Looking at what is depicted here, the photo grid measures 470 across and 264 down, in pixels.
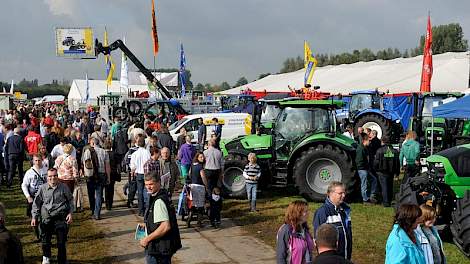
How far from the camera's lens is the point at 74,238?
9.49 meters

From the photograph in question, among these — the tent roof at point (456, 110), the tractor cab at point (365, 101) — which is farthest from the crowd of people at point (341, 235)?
the tractor cab at point (365, 101)

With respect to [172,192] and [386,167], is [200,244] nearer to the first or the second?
[172,192]

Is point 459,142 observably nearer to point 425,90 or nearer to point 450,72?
point 425,90

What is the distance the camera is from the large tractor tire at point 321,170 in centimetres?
1170

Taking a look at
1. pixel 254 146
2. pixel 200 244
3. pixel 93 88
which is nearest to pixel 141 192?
pixel 200 244

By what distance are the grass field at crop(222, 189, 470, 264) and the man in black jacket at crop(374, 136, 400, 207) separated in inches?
14.4

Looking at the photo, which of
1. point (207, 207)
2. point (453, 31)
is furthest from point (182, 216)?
point (453, 31)

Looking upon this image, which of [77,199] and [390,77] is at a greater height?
[390,77]

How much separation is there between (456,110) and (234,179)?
5.47 meters

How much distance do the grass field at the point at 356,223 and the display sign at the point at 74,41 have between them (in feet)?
156

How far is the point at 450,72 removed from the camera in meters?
32.8

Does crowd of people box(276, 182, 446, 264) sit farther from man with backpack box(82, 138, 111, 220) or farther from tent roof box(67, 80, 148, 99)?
tent roof box(67, 80, 148, 99)

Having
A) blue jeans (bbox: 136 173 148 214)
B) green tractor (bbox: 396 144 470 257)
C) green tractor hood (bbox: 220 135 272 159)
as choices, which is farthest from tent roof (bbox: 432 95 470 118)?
blue jeans (bbox: 136 173 148 214)

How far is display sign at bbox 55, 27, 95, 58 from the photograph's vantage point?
185 feet
